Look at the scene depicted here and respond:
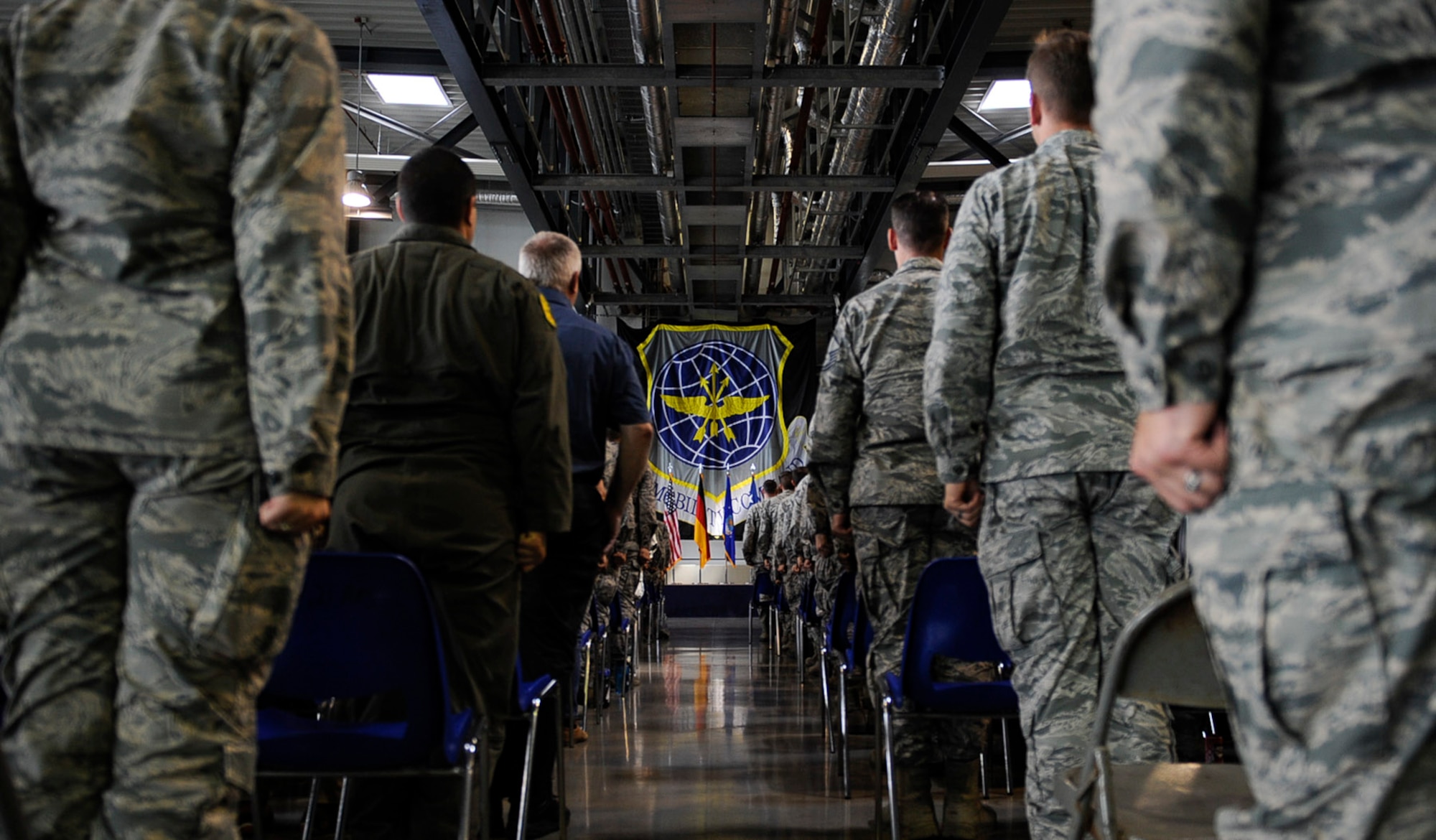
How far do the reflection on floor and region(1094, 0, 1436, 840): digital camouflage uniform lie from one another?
236 centimetres

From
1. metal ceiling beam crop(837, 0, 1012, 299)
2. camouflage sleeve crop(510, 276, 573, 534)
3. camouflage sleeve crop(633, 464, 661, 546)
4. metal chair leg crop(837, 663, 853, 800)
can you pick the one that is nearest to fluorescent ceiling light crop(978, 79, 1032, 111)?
metal ceiling beam crop(837, 0, 1012, 299)

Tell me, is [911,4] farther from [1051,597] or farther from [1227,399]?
[1227,399]

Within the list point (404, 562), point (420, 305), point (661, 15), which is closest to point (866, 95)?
point (661, 15)

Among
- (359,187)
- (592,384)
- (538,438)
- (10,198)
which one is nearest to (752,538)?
(359,187)

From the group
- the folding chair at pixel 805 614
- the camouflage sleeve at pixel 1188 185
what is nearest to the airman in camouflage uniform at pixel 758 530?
the folding chair at pixel 805 614

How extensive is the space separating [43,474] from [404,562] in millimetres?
576

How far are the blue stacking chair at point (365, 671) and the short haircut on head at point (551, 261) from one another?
1875 millimetres

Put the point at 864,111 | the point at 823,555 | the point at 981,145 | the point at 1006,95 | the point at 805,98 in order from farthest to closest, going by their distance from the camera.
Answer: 1. the point at 1006,95
2. the point at 981,145
3. the point at 805,98
4. the point at 864,111
5. the point at 823,555

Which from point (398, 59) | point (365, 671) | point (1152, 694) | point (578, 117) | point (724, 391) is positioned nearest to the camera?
point (1152, 694)

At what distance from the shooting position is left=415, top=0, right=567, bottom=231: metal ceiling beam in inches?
207

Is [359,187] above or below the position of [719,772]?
above

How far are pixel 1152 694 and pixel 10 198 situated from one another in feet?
4.93

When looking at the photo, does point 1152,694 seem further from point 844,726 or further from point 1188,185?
point 844,726

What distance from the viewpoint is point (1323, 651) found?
83 cm
